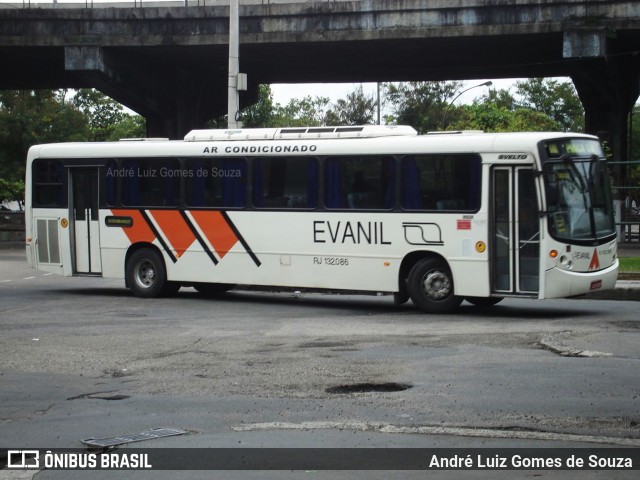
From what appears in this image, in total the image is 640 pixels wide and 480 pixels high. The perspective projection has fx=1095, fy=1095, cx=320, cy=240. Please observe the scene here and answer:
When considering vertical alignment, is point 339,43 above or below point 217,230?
above

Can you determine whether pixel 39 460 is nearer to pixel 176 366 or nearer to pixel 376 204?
pixel 176 366

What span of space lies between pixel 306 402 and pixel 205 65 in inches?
1426

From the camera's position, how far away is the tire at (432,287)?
16688 millimetres

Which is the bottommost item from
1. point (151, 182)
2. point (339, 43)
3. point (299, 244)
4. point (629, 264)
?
point (629, 264)

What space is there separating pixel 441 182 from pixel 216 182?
4.37 metres

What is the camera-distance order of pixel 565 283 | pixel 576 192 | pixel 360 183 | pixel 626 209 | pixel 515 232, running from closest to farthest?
1. pixel 565 283
2. pixel 515 232
3. pixel 576 192
4. pixel 360 183
5. pixel 626 209

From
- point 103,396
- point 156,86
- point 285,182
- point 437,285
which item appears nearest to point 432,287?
point 437,285

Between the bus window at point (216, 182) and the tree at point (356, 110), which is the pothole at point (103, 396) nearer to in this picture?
the bus window at point (216, 182)

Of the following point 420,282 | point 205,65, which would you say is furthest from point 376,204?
point 205,65

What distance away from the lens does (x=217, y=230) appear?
19.1m

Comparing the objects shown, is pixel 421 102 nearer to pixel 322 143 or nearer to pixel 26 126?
pixel 26 126

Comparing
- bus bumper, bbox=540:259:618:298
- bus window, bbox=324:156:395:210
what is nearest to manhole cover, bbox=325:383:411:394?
bus bumper, bbox=540:259:618:298

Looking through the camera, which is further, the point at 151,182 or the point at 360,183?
the point at 151,182

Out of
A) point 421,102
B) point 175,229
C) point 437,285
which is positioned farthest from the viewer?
point 421,102
